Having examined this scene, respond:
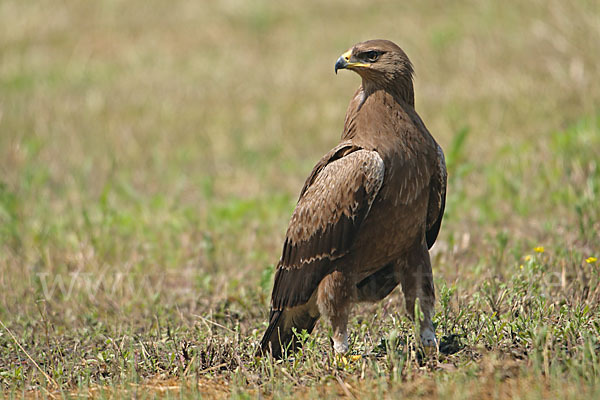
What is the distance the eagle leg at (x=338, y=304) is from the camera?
13.8ft

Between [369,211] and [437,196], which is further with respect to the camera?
[437,196]

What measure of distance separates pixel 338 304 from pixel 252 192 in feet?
14.8

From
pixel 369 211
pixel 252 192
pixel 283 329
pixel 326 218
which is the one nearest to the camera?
pixel 369 211

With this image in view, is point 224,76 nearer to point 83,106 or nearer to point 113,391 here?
point 83,106

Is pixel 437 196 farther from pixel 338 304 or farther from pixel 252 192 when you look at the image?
pixel 252 192

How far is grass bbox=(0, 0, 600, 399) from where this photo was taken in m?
4.02

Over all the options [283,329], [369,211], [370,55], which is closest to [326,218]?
[369,211]

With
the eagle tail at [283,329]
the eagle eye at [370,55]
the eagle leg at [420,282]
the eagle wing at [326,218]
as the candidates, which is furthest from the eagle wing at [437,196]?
the eagle tail at [283,329]

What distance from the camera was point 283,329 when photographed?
460cm

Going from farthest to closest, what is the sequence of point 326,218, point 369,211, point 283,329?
point 283,329, point 326,218, point 369,211

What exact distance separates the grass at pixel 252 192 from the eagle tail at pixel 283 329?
0.38ft

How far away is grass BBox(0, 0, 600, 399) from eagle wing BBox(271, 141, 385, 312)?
1.36ft

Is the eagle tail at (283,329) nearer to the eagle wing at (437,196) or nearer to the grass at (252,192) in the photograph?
the grass at (252,192)

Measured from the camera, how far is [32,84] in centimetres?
1316
